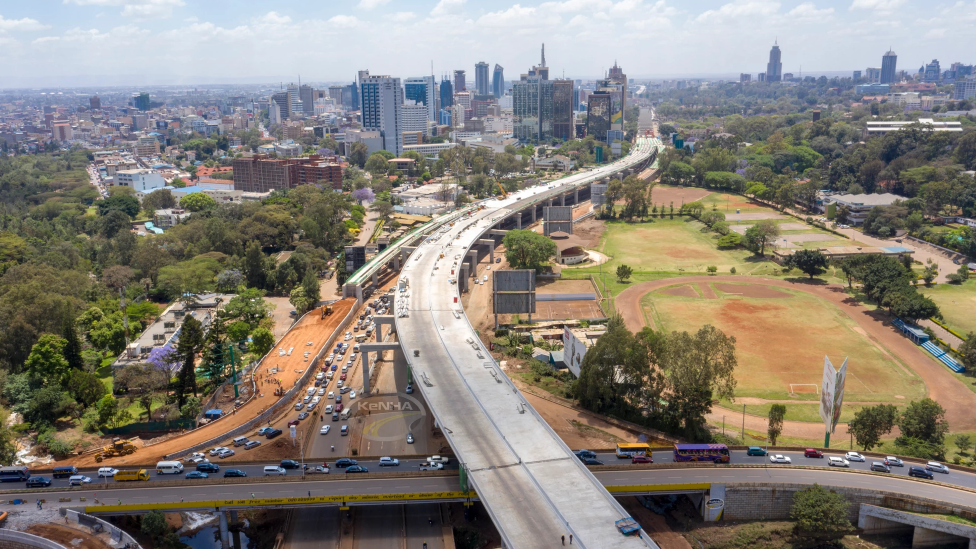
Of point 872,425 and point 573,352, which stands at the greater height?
point 573,352

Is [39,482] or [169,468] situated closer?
[39,482]

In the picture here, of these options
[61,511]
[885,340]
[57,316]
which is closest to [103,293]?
[57,316]

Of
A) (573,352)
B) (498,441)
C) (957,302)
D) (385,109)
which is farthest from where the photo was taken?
(385,109)

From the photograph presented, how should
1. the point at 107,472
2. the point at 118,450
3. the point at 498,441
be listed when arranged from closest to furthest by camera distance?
the point at 498,441 → the point at 107,472 → the point at 118,450

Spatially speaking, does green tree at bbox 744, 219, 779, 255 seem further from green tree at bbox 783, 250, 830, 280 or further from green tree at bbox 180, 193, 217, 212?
green tree at bbox 180, 193, 217, 212

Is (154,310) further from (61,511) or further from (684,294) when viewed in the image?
(684,294)

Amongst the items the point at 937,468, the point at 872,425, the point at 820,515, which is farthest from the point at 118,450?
the point at 937,468

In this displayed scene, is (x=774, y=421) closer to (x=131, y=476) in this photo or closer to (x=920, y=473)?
(x=920, y=473)
